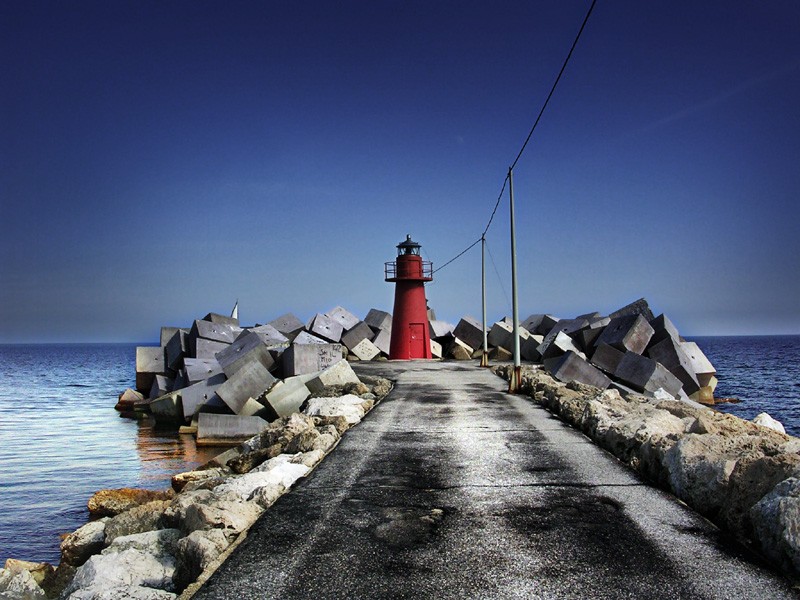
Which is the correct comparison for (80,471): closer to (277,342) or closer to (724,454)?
(277,342)

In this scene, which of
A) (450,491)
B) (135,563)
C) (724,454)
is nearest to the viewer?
(135,563)

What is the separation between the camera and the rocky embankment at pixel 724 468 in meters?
3.42

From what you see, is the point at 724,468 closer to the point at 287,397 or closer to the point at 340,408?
the point at 340,408

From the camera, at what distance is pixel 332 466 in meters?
5.77

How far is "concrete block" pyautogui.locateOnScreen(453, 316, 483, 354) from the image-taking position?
23942 mm

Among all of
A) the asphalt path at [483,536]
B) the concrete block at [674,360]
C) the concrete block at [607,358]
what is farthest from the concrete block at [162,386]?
the asphalt path at [483,536]

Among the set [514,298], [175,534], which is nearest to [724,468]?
[175,534]

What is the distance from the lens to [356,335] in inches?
869

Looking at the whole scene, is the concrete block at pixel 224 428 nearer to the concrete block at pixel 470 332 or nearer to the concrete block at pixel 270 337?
the concrete block at pixel 270 337

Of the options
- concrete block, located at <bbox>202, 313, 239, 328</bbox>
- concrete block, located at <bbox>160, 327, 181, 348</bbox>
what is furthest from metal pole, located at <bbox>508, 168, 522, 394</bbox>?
concrete block, located at <bbox>160, 327, 181, 348</bbox>

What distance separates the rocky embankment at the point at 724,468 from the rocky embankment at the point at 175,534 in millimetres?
2919

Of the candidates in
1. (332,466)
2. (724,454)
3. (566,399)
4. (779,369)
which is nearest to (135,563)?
(332,466)

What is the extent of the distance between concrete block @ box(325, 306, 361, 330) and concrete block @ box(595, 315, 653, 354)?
30.8 feet

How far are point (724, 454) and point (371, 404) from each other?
20.8ft
